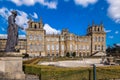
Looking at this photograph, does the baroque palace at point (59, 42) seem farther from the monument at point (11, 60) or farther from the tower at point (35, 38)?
the monument at point (11, 60)

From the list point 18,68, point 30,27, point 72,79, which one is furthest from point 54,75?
point 30,27

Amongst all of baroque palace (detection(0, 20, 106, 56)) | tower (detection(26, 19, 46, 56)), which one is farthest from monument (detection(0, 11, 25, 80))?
tower (detection(26, 19, 46, 56))

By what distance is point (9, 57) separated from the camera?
10.9 meters

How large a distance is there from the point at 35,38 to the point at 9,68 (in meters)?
67.0

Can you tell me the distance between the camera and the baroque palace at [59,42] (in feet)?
254

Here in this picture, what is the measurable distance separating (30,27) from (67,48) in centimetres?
1613

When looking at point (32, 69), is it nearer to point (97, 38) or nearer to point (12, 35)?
point (12, 35)

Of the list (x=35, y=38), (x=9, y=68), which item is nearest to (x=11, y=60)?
(x=9, y=68)

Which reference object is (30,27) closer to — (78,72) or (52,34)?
(52,34)

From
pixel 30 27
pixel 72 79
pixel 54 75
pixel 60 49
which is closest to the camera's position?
pixel 72 79

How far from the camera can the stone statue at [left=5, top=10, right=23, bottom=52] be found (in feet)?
36.5

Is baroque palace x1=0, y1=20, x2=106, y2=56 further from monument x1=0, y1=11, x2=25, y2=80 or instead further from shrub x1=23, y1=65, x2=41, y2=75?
monument x1=0, y1=11, x2=25, y2=80

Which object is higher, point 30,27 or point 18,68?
point 30,27

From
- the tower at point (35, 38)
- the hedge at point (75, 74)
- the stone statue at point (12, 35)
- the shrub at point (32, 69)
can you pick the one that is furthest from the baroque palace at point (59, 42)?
the hedge at point (75, 74)
